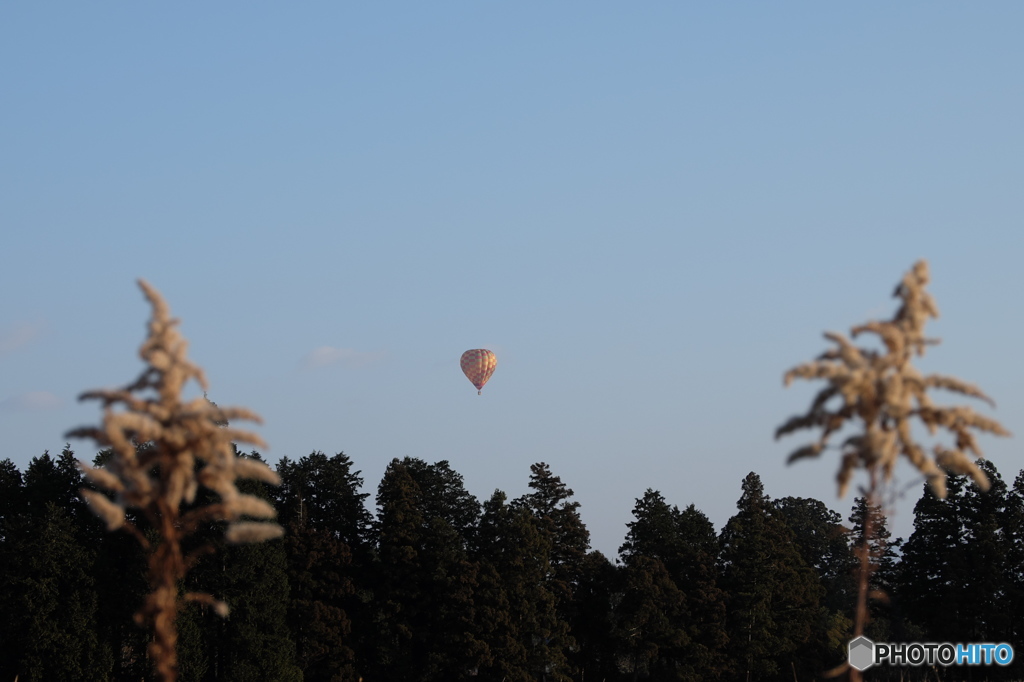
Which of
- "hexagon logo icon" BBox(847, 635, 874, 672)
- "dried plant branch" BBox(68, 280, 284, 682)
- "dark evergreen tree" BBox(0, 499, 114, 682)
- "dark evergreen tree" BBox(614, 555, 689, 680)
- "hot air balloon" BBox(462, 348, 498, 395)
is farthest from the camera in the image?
"hot air balloon" BBox(462, 348, 498, 395)

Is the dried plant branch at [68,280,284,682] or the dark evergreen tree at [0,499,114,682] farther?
the dark evergreen tree at [0,499,114,682]

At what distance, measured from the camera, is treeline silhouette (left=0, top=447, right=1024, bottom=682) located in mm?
77562

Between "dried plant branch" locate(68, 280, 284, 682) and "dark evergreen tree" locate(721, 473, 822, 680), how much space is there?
75204mm

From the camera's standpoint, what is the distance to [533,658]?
3226 inches

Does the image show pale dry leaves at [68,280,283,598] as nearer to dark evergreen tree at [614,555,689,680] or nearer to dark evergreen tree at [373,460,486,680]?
dark evergreen tree at [373,460,486,680]

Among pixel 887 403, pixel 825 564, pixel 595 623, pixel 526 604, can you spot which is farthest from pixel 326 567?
pixel 887 403

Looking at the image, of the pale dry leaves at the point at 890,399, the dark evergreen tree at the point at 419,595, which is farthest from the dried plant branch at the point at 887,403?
the dark evergreen tree at the point at 419,595

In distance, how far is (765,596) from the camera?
88.4 meters

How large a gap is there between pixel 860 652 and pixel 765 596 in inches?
2813

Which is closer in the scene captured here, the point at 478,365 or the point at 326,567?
the point at 326,567

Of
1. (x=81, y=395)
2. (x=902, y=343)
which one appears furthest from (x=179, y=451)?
(x=902, y=343)

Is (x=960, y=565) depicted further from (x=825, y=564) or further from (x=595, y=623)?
(x=825, y=564)

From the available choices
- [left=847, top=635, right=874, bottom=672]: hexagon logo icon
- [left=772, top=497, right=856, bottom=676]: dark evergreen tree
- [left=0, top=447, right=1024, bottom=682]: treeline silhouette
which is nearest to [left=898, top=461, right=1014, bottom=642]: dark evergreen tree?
[left=0, top=447, right=1024, bottom=682]: treeline silhouette

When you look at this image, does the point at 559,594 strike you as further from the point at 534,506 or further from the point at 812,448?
the point at 812,448
